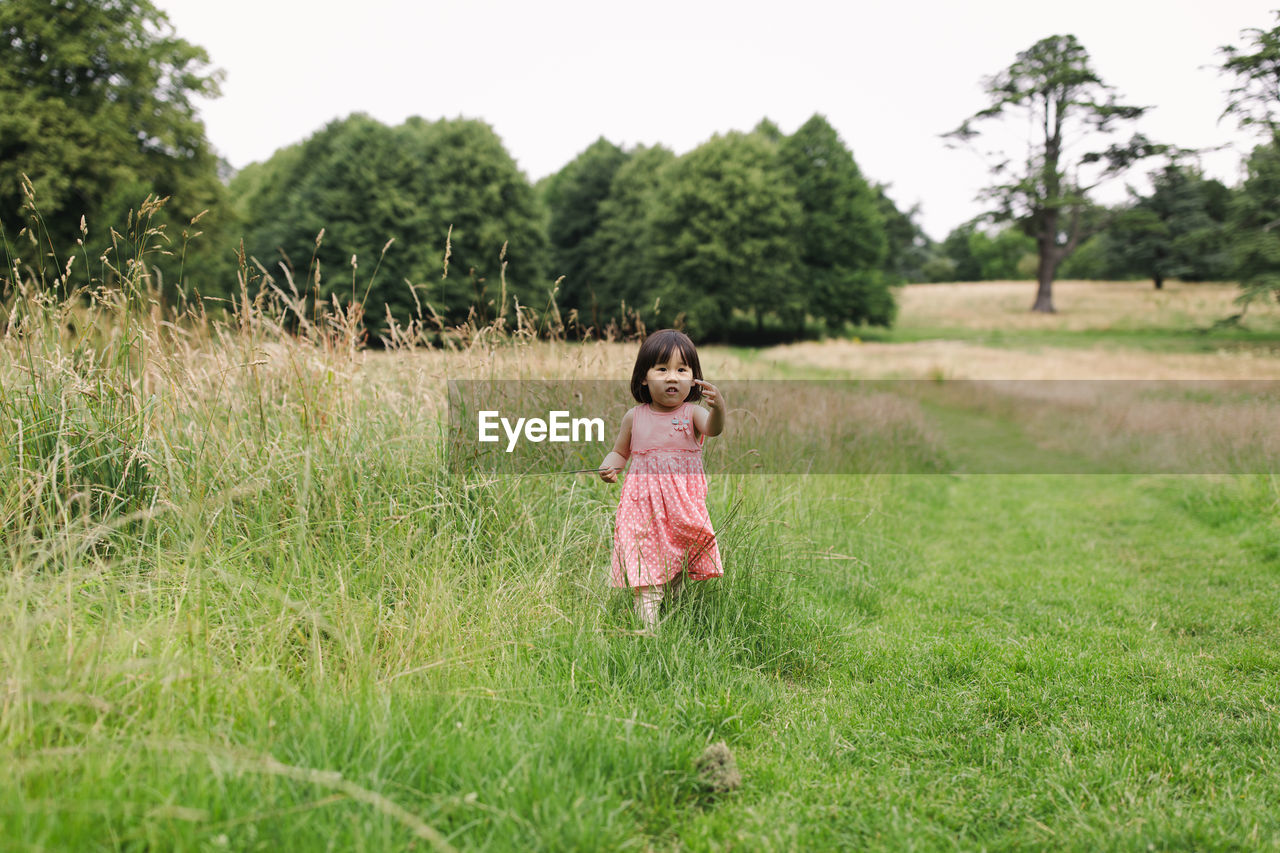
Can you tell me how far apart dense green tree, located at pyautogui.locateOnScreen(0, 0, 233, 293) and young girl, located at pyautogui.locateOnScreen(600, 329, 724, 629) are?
70.3ft

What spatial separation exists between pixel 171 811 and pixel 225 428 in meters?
2.63

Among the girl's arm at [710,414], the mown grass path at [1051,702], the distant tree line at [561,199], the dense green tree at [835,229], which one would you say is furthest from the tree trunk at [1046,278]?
the girl's arm at [710,414]

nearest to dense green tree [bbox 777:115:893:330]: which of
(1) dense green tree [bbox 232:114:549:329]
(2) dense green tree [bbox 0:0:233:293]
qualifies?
(1) dense green tree [bbox 232:114:549:329]

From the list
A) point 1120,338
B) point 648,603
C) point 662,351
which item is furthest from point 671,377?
point 1120,338

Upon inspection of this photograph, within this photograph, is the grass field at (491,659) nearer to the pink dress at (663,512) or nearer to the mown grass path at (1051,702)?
the mown grass path at (1051,702)

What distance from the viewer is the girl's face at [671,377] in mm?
3322

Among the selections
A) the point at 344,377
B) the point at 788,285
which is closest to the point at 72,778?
the point at 344,377

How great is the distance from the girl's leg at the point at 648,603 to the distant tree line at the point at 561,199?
17.3 metres

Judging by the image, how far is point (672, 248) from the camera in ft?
116

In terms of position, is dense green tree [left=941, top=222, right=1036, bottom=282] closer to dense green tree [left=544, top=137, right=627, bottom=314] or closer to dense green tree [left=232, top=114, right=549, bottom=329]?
dense green tree [left=544, top=137, right=627, bottom=314]

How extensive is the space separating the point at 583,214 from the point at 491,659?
138ft

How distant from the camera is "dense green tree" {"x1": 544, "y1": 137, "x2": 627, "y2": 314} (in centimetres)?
4159

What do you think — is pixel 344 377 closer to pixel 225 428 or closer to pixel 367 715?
pixel 225 428

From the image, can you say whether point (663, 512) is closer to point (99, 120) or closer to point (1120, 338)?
point (99, 120)
